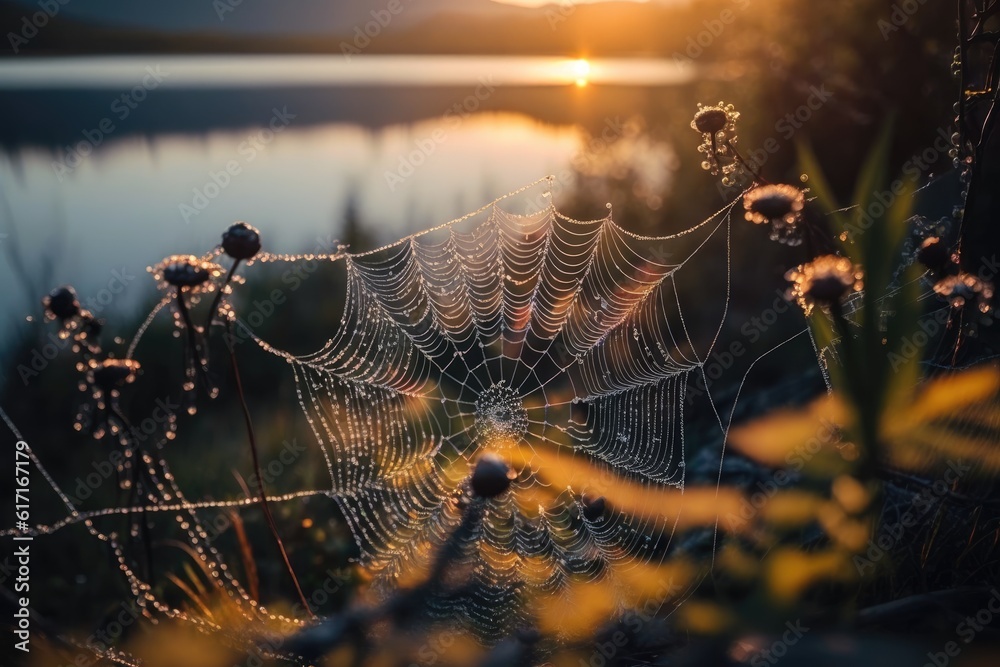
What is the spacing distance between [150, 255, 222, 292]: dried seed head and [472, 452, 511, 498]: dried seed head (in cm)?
99

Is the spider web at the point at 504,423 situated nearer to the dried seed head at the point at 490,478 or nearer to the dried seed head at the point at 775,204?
the dried seed head at the point at 775,204

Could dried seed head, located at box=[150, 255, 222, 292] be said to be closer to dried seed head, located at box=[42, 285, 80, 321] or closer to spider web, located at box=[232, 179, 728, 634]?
dried seed head, located at box=[42, 285, 80, 321]

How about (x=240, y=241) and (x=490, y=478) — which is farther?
(x=490, y=478)

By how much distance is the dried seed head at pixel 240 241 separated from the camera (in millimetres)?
2494

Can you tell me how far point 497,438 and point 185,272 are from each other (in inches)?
107

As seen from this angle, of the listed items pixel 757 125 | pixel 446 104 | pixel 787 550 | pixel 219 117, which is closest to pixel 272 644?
pixel 787 550

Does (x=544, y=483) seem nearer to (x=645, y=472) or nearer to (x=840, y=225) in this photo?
(x=645, y=472)

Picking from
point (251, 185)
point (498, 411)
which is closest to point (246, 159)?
point (251, 185)

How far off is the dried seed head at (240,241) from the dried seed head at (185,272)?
3.1 inches

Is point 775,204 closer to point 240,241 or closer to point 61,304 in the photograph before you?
point 240,241

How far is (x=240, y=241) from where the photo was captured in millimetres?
2500

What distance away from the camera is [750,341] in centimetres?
615

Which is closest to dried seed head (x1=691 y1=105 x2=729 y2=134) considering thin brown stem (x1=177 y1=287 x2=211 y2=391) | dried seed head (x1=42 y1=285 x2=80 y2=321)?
thin brown stem (x1=177 y1=287 x2=211 y2=391)

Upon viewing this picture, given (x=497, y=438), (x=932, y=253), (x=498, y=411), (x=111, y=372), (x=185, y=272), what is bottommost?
(x=497, y=438)
